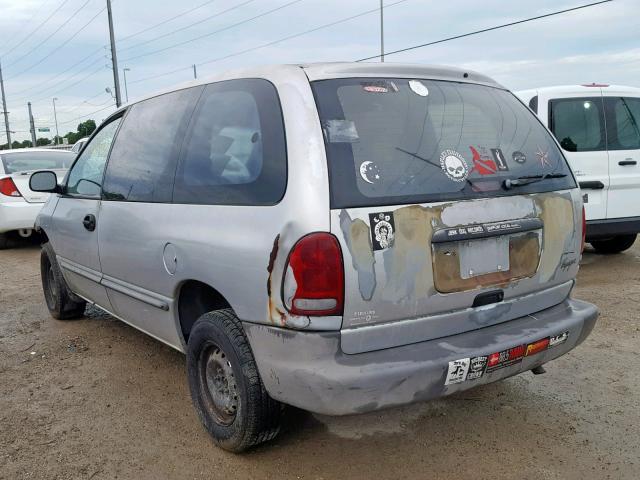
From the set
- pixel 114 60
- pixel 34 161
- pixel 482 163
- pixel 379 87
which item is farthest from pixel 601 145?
pixel 114 60

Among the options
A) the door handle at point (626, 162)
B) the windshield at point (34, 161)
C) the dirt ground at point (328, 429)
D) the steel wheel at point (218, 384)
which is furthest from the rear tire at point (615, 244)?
the windshield at point (34, 161)

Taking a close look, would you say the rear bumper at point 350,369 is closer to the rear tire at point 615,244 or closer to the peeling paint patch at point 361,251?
the peeling paint patch at point 361,251

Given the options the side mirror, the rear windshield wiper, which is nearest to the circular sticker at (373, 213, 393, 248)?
the rear windshield wiper

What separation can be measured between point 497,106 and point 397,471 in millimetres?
1844

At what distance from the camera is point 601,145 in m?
6.11

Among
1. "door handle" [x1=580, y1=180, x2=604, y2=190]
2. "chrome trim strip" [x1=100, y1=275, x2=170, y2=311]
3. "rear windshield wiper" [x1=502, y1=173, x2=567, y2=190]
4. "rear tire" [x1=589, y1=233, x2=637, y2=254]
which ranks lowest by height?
"rear tire" [x1=589, y1=233, x2=637, y2=254]

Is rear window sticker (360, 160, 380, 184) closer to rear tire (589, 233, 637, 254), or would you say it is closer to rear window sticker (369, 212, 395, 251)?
rear window sticker (369, 212, 395, 251)

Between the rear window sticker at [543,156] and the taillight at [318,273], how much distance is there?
1.30m

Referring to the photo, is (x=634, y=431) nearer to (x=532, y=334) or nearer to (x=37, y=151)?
(x=532, y=334)

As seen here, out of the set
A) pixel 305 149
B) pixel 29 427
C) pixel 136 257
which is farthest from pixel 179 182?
pixel 29 427

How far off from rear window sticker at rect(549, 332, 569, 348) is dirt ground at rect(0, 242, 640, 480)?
0.53 metres

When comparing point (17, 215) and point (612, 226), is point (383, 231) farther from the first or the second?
point (17, 215)

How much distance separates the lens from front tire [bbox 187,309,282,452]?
8.33 feet

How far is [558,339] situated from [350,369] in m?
1.11
